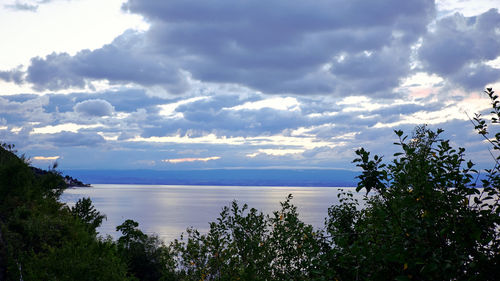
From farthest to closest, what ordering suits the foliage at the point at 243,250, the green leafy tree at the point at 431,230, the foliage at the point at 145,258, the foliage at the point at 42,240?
1. the foliage at the point at 145,258
2. the foliage at the point at 42,240
3. the foliage at the point at 243,250
4. the green leafy tree at the point at 431,230

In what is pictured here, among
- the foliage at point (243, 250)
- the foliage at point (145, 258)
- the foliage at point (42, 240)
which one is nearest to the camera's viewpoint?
the foliage at point (243, 250)

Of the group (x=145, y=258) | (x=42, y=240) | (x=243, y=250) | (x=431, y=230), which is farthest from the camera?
(x=145, y=258)

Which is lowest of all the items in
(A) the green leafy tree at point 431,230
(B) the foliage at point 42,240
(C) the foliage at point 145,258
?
(C) the foliage at point 145,258

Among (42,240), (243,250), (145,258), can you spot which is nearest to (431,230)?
(243,250)

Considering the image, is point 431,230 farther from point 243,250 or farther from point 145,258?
point 145,258

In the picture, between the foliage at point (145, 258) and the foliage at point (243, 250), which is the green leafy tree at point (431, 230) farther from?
the foliage at point (145, 258)

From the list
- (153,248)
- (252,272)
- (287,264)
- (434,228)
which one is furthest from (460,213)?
(153,248)

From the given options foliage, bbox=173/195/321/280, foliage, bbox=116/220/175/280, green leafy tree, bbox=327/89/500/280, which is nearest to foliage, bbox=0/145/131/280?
foliage, bbox=173/195/321/280

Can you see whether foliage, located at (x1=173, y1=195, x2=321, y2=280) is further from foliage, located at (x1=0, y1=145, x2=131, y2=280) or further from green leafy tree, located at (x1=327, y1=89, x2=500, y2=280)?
green leafy tree, located at (x1=327, y1=89, x2=500, y2=280)

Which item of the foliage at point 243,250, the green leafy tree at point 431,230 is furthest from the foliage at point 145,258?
the green leafy tree at point 431,230

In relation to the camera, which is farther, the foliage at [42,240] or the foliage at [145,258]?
the foliage at [145,258]

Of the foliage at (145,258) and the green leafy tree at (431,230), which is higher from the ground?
the green leafy tree at (431,230)

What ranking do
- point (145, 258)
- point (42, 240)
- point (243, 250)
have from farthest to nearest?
point (145, 258) < point (42, 240) < point (243, 250)

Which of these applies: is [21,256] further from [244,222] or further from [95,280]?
[244,222]
